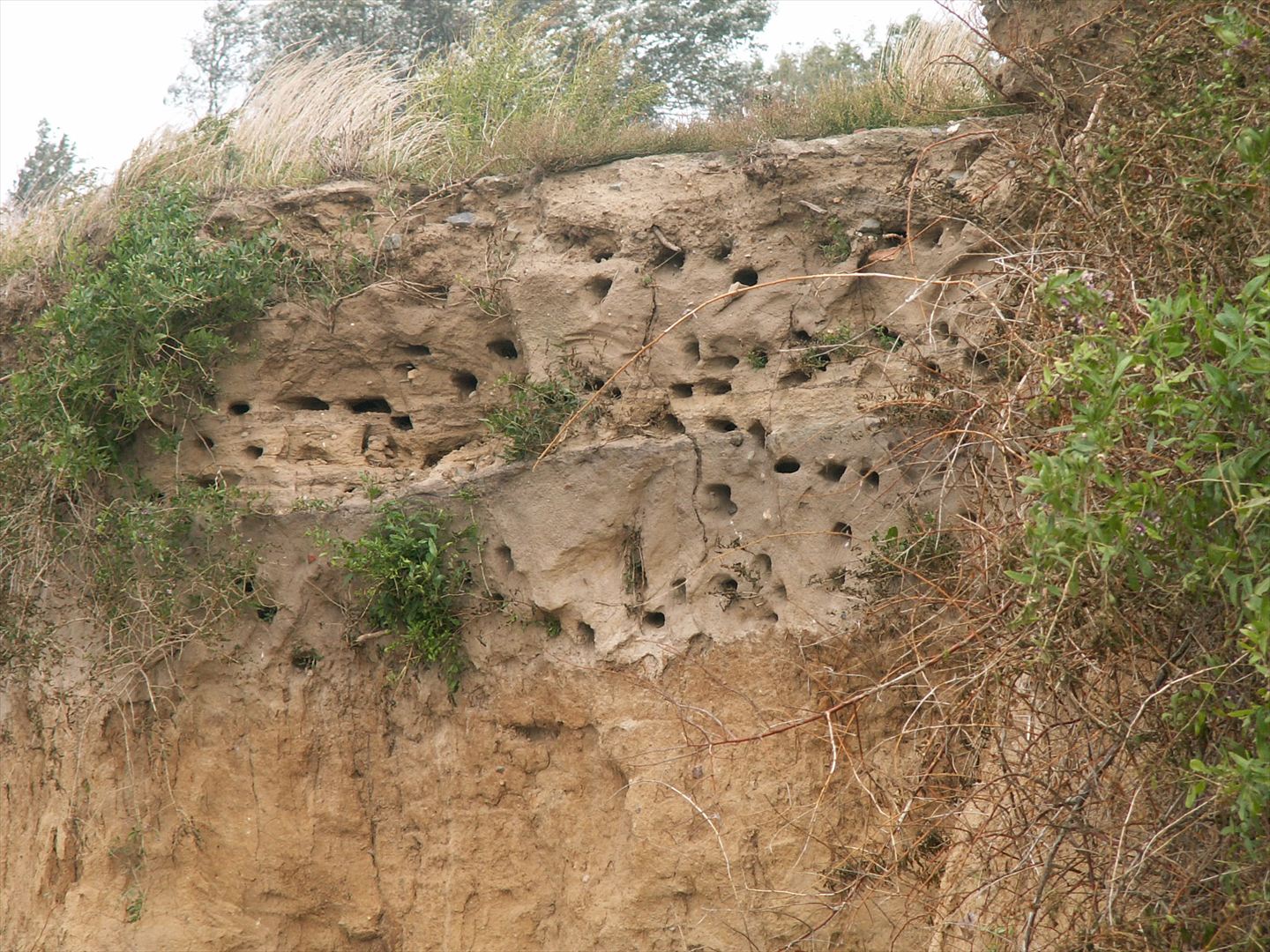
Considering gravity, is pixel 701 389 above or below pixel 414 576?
above

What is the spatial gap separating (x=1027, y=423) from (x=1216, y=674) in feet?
3.37

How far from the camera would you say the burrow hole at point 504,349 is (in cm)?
628

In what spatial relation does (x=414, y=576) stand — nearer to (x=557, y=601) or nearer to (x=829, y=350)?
(x=557, y=601)

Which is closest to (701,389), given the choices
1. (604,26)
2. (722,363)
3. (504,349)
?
(722,363)

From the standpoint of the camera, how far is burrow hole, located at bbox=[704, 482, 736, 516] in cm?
566

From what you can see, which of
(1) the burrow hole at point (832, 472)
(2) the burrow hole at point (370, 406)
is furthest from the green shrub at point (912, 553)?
(2) the burrow hole at point (370, 406)

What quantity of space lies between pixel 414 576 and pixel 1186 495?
3571mm

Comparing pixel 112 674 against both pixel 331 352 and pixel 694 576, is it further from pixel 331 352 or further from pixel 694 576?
pixel 694 576

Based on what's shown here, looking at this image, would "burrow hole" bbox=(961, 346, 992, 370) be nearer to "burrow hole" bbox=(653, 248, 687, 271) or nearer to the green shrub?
the green shrub

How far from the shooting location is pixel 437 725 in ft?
20.1

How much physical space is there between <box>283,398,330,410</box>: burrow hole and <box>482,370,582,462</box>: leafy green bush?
1084mm

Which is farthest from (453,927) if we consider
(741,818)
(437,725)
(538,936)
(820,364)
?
(820,364)

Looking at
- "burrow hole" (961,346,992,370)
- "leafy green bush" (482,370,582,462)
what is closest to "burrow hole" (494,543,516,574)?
"leafy green bush" (482,370,582,462)

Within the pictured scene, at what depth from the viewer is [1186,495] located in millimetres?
3197
